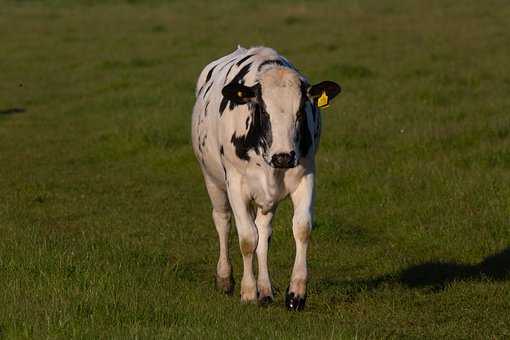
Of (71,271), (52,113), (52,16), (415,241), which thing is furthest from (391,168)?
(52,16)

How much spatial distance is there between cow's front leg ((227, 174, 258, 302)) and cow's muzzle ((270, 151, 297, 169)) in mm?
709

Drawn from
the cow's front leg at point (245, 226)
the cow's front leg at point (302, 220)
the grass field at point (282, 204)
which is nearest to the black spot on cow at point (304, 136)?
the cow's front leg at point (302, 220)

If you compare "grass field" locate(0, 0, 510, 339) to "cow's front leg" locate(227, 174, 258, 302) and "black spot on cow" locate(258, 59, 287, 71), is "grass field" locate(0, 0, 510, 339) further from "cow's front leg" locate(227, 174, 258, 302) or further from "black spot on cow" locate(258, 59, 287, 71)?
"black spot on cow" locate(258, 59, 287, 71)

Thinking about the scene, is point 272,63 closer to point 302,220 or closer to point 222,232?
point 302,220

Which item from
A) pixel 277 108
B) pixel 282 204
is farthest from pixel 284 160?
pixel 282 204

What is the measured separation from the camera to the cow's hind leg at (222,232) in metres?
9.04

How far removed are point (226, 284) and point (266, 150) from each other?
1.72 metres

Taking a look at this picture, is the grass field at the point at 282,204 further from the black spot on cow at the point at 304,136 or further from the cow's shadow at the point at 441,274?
the black spot on cow at the point at 304,136

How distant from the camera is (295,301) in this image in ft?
25.4

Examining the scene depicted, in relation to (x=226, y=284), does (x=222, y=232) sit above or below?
above

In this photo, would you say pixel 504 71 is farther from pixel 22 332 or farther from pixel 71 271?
pixel 22 332

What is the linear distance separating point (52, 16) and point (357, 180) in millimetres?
34815

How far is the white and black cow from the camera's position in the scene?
25.4 feet

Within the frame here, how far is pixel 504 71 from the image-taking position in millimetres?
21953
